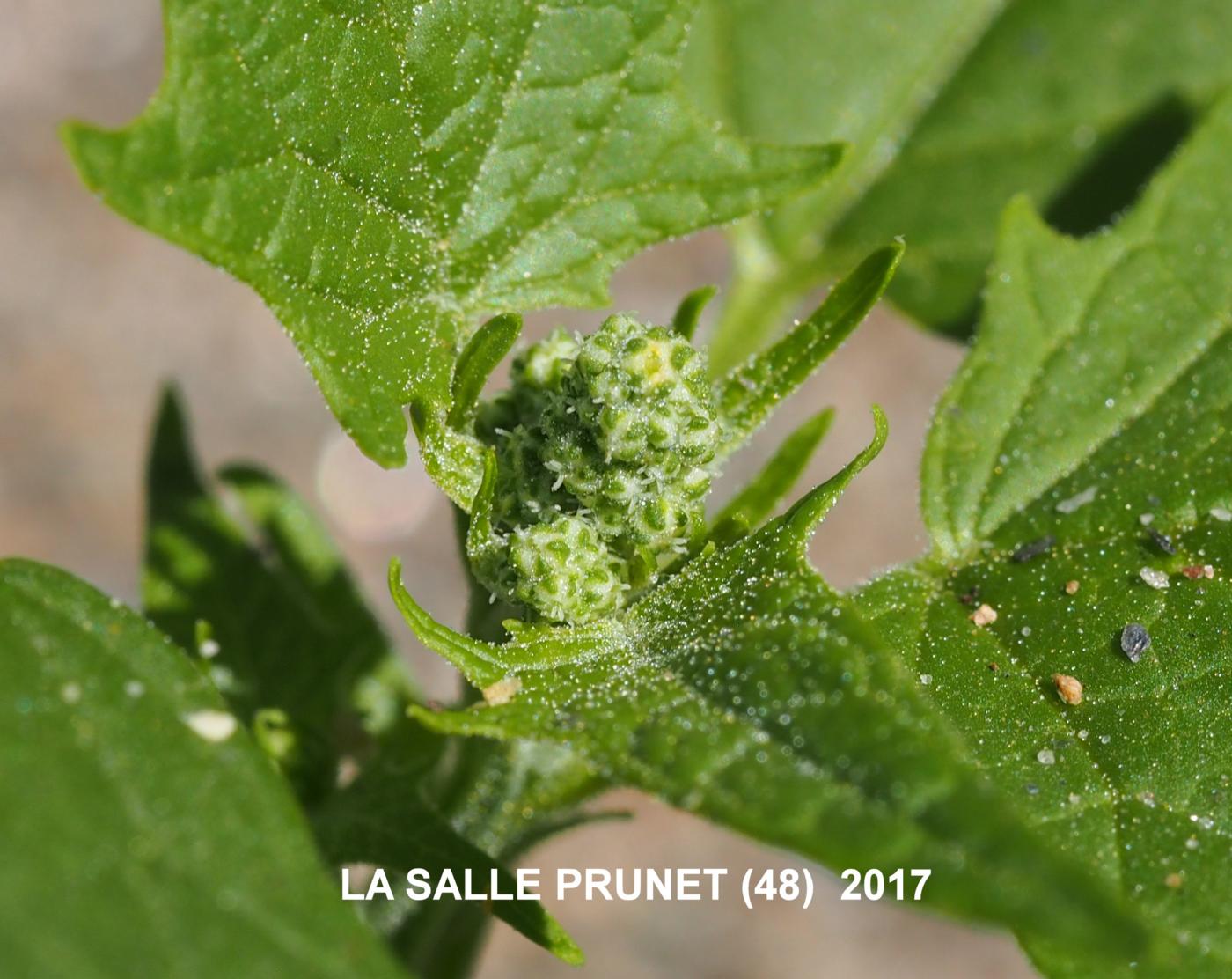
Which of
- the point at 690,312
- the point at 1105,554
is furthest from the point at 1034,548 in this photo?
the point at 690,312

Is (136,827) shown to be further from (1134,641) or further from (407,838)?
(1134,641)

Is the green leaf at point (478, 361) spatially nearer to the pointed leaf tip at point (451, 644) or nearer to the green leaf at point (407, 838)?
the pointed leaf tip at point (451, 644)

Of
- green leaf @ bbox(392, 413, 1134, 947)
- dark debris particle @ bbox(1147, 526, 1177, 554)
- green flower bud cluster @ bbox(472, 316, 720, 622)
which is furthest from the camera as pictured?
dark debris particle @ bbox(1147, 526, 1177, 554)

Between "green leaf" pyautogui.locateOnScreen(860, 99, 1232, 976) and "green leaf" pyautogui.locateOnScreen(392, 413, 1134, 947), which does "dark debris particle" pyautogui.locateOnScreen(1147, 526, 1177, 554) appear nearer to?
"green leaf" pyautogui.locateOnScreen(860, 99, 1232, 976)

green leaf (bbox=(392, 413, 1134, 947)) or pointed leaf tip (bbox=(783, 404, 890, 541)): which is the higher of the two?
pointed leaf tip (bbox=(783, 404, 890, 541))

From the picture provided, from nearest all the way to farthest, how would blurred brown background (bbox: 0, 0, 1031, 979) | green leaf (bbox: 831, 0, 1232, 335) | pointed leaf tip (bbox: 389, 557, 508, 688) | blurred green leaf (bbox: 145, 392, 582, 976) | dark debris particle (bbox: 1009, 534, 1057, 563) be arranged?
pointed leaf tip (bbox: 389, 557, 508, 688), dark debris particle (bbox: 1009, 534, 1057, 563), blurred green leaf (bbox: 145, 392, 582, 976), green leaf (bbox: 831, 0, 1232, 335), blurred brown background (bbox: 0, 0, 1031, 979)

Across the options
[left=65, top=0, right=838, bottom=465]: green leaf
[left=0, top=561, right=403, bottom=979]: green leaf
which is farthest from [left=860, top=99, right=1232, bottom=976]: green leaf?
[left=0, top=561, right=403, bottom=979]: green leaf

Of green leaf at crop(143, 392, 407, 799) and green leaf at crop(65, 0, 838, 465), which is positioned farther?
green leaf at crop(143, 392, 407, 799)

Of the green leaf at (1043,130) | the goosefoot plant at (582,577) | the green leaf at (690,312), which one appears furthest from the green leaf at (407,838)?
the green leaf at (1043,130)

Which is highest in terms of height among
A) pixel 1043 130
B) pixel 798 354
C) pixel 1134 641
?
pixel 1043 130
